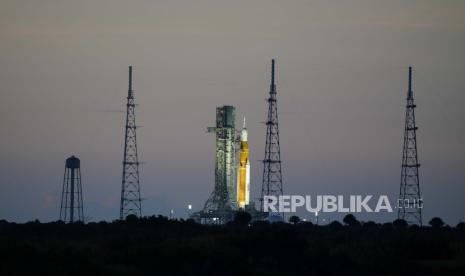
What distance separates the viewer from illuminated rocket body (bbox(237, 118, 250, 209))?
13000 centimetres

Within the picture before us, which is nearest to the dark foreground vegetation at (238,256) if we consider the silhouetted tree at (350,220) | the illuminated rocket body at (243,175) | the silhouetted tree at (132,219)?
the silhouetted tree at (132,219)

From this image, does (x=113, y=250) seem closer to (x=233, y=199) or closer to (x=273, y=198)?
(x=273, y=198)

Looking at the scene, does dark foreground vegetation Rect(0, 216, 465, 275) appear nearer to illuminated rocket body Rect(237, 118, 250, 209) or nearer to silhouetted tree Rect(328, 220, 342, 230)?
silhouetted tree Rect(328, 220, 342, 230)

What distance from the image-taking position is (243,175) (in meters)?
131

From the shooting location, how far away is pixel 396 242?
217ft

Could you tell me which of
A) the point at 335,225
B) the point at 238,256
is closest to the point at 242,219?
the point at 335,225

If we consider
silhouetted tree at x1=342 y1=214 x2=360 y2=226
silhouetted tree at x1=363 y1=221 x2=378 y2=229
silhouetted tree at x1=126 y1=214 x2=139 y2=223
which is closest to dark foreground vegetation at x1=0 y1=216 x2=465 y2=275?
silhouetted tree at x1=126 y1=214 x2=139 y2=223

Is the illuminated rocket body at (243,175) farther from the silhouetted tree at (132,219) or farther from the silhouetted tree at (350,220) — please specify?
the silhouetted tree at (132,219)

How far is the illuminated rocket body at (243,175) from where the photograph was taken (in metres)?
130

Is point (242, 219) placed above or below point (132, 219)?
above

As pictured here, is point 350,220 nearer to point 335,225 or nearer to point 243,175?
point 335,225

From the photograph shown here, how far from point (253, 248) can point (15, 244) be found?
13774 mm

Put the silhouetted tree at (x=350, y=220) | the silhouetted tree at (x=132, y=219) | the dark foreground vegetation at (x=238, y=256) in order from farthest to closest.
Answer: the silhouetted tree at (x=350, y=220) → the silhouetted tree at (x=132, y=219) → the dark foreground vegetation at (x=238, y=256)


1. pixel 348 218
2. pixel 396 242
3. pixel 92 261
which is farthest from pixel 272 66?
pixel 92 261
